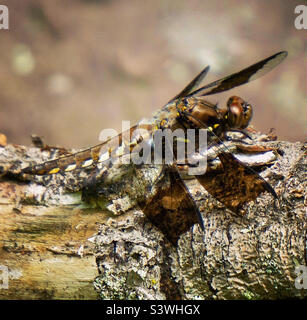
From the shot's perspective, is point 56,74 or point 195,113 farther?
point 56,74

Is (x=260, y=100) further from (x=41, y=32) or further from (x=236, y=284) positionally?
(x=41, y=32)

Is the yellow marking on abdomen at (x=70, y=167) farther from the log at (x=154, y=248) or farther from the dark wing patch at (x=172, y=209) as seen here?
the dark wing patch at (x=172, y=209)

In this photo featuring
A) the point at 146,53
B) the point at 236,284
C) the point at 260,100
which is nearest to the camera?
the point at 236,284

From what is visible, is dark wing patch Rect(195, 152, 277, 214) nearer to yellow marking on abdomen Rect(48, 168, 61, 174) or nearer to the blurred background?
yellow marking on abdomen Rect(48, 168, 61, 174)

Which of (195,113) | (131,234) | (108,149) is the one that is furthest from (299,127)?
(131,234)

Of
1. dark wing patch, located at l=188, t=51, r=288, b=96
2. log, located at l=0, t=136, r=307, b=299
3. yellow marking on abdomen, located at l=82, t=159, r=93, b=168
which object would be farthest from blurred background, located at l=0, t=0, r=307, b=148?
log, located at l=0, t=136, r=307, b=299

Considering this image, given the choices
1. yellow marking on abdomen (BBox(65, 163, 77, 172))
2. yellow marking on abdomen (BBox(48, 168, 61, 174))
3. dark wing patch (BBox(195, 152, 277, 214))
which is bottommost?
dark wing patch (BBox(195, 152, 277, 214))

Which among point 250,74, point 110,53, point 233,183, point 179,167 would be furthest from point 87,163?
point 110,53
